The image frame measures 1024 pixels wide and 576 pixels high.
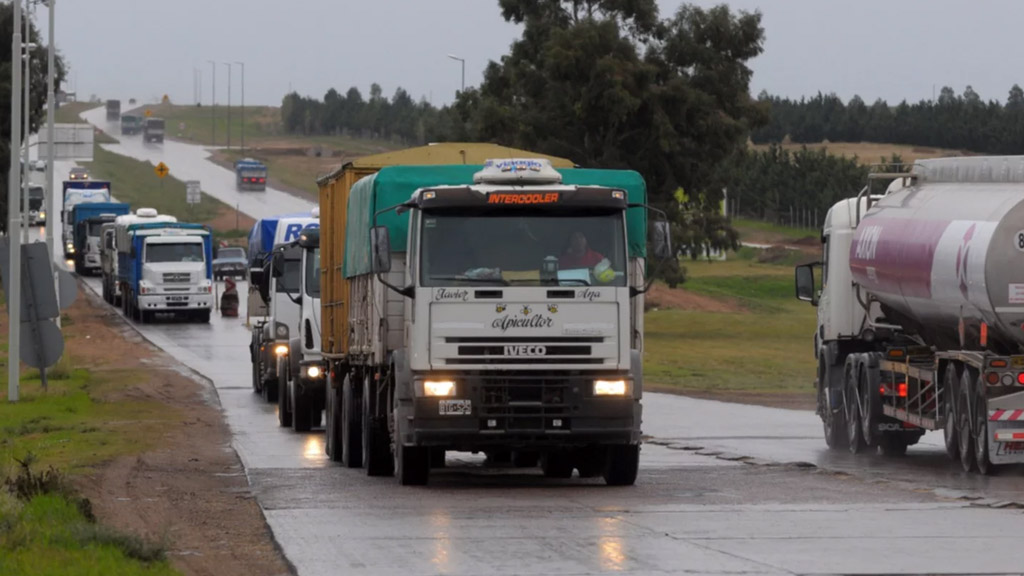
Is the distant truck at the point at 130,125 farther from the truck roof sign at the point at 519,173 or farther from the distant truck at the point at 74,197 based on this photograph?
the truck roof sign at the point at 519,173

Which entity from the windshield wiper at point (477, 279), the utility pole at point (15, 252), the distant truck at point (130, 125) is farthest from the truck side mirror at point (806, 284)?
the distant truck at point (130, 125)

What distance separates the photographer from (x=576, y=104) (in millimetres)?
59188

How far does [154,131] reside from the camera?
17625cm

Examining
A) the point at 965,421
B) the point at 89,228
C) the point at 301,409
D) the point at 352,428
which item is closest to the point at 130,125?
the point at 89,228

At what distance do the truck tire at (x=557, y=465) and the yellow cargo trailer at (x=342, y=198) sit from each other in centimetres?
273

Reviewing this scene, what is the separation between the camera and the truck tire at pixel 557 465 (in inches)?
782

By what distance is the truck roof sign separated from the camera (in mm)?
17750

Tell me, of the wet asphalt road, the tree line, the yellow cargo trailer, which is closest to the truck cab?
the wet asphalt road

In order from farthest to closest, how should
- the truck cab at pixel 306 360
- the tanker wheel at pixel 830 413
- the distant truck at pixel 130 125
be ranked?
the distant truck at pixel 130 125, the truck cab at pixel 306 360, the tanker wheel at pixel 830 413

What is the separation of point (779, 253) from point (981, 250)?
88.7 meters

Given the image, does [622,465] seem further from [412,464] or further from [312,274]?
[312,274]

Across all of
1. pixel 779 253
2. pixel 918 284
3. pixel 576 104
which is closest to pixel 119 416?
pixel 918 284

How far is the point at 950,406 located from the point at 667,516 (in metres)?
7.04

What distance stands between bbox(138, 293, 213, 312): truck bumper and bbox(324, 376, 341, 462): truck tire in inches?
1540
